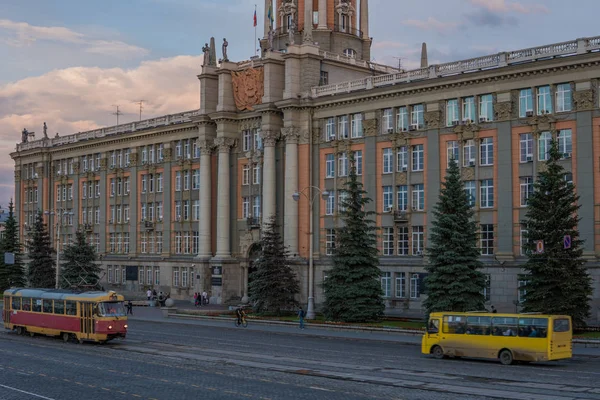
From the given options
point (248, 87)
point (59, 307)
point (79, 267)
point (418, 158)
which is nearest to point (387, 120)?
point (418, 158)

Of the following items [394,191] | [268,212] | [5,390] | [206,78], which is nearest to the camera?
[5,390]

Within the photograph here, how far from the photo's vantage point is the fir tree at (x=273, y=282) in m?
65.3

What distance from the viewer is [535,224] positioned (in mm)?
49156

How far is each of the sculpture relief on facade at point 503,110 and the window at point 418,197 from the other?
28.2ft

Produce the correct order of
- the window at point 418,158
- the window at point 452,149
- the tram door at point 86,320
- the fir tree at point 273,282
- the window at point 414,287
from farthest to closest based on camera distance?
the window at point 418,158 → the window at point 414,287 → the window at point 452,149 → the fir tree at point 273,282 → the tram door at point 86,320

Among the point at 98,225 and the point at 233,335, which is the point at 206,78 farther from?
the point at 233,335

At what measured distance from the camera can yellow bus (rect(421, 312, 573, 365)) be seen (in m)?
36.7

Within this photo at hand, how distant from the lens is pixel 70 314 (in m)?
47.6

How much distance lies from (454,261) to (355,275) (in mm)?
7841

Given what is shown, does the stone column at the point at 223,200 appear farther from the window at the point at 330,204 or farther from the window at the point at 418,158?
the window at the point at 418,158

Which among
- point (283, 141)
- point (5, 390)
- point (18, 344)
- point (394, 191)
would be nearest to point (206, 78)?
point (283, 141)

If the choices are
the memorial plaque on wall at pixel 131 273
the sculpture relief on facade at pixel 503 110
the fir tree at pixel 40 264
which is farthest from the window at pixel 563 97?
the fir tree at pixel 40 264

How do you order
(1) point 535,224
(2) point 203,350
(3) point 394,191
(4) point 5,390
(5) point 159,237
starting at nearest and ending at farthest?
(4) point 5,390 → (2) point 203,350 → (1) point 535,224 → (3) point 394,191 → (5) point 159,237

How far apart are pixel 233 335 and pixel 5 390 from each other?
25565 millimetres
